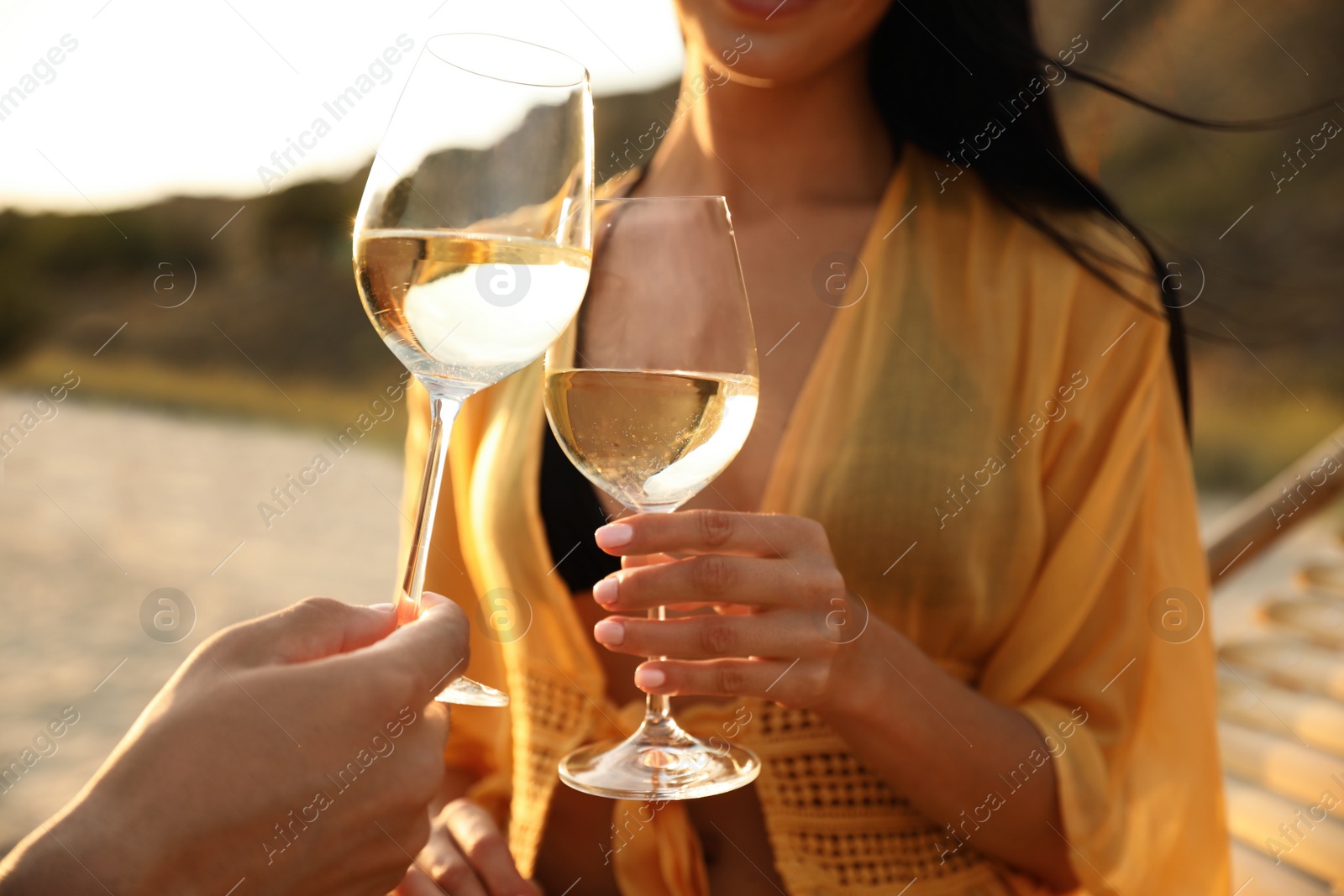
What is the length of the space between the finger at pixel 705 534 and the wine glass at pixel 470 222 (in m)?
0.14

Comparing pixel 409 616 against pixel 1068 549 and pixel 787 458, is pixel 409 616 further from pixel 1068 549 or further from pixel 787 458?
pixel 1068 549

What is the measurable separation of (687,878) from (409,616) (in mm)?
580

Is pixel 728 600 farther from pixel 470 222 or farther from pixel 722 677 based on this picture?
pixel 470 222

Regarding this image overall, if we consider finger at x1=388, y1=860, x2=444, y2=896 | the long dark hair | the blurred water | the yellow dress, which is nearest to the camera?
finger at x1=388, y1=860, x2=444, y2=896

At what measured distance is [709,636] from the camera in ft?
2.60

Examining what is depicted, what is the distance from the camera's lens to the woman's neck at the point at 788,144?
145 cm

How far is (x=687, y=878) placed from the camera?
3.73 ft

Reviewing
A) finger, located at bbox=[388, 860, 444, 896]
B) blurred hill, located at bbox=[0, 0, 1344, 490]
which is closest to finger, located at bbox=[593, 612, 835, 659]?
finger, located at bbox=[388, 860, 444, 896]

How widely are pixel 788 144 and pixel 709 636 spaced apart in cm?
89

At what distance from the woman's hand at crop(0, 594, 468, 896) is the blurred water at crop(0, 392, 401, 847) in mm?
9769

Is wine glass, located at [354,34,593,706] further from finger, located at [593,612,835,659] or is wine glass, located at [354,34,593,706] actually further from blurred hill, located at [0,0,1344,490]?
blurred hill, located at [0,0,1344,490]

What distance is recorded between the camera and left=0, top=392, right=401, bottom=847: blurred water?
1065cm

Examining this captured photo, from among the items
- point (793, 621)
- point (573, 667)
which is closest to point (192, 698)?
point (793, 621)

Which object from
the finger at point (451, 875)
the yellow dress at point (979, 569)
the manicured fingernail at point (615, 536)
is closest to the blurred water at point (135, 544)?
the yellow dress at point (979, 569)
